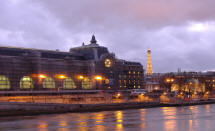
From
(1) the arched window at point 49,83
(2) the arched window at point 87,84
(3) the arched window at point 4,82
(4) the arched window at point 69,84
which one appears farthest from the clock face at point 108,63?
(3) the arched window at point 4,82

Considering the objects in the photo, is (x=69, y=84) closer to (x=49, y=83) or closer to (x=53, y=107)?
(x=49, y=83)

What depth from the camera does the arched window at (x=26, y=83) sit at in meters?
96.3

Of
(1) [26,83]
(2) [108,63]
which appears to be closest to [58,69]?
(1) [26,83]

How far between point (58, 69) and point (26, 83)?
11.6 metres

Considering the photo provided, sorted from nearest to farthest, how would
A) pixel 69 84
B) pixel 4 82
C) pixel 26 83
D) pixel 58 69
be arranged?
pixel 4 82 < pixel 26 83 < pixel 58 69 < pixel 69 84

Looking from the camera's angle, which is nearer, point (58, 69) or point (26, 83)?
point (26, 83)

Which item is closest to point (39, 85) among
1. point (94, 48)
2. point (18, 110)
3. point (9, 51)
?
point (9, 51)

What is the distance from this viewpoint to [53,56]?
109 meters

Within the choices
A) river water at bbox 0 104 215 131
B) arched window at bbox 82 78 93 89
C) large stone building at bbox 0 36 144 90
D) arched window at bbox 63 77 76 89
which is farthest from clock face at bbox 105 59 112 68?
river water at bbox 0 104 215 131

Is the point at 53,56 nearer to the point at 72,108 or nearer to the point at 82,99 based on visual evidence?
the point at 82,99

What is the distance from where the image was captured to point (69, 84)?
109000mm

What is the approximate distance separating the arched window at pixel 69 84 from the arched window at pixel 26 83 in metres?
12.3

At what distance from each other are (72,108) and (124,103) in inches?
549

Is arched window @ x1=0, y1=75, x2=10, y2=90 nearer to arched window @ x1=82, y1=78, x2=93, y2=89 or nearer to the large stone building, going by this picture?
the large stone building
